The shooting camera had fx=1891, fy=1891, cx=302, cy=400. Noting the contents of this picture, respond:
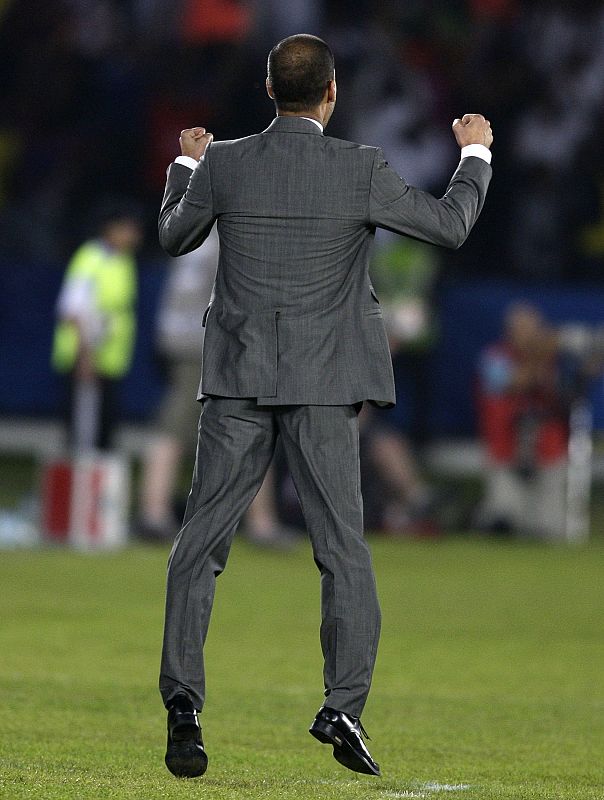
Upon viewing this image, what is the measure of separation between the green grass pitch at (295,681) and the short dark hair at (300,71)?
6.17 feet

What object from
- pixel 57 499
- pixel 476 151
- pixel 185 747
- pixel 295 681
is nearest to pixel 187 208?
pixel 476 151

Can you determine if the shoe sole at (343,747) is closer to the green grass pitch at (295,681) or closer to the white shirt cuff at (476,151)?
the green grass pitch at (295,681)

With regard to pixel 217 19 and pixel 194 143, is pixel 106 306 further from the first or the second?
pixel 194 143

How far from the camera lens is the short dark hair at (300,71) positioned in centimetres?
515

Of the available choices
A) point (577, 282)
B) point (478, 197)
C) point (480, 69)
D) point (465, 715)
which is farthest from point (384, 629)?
point (480, 69)

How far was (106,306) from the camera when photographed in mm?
14742

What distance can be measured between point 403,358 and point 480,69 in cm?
496

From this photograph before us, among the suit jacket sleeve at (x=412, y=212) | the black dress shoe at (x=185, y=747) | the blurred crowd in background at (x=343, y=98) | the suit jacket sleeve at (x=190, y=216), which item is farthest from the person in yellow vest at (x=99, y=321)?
the black dress shoe at (x=185, y=747)

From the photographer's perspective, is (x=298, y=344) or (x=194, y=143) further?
(x=194, y=143)

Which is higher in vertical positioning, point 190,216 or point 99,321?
point 99,321

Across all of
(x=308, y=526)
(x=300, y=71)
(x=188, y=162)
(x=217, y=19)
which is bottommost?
(x=308, y=526)

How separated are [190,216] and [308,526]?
91 centimetres

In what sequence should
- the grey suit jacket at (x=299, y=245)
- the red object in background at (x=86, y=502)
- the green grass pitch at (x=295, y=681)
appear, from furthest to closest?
the red object in background at (x=86, y=502) → the green grass pitch at (x=295, y=681) → the grey suit jacket at (x=299, y=245)

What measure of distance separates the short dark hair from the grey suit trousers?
85 cm
